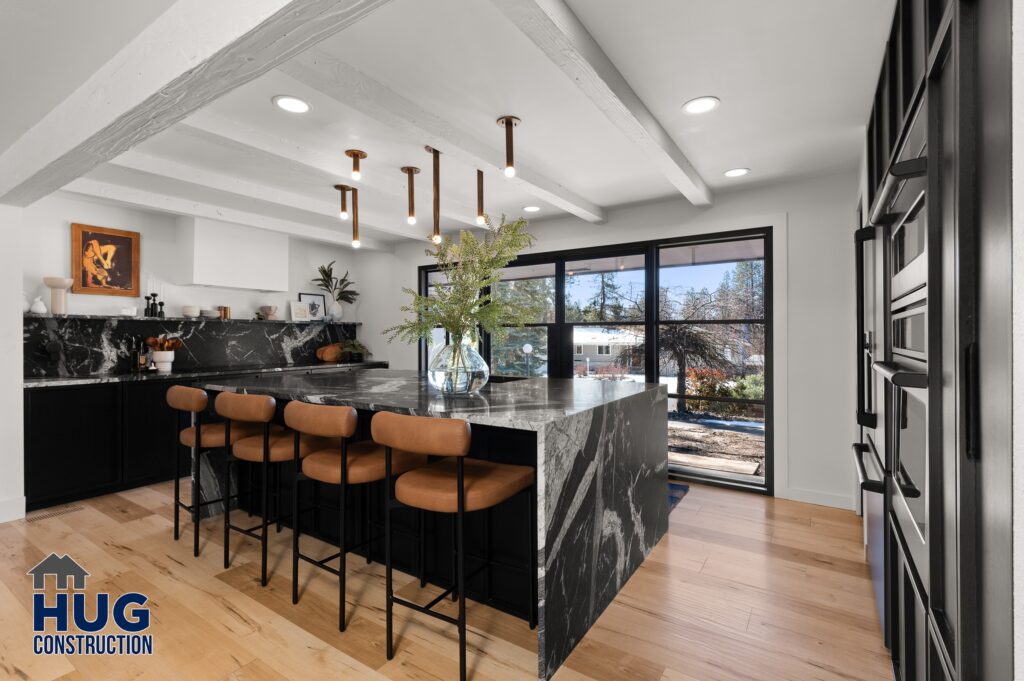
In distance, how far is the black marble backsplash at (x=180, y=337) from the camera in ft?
13.9

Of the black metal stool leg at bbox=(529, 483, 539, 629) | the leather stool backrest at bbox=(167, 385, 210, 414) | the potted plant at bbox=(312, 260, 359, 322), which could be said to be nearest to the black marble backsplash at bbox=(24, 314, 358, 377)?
the potted plant at bbox=(312, 260, 359, 322)

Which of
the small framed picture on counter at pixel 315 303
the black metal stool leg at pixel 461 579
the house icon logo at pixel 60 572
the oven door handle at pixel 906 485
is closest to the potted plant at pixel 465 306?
the black metal stool leg at pixel 461 579

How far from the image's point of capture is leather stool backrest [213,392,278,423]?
8.46 feet

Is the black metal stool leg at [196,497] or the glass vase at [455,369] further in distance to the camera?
the black metal stool leg at [196,497]

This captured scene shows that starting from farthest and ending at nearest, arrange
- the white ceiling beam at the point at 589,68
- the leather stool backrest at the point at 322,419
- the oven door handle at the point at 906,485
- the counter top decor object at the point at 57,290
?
1. the counter top decor object at the point at 57,290
2. the leather stool backrest at the point at 322,419
3. the white ceiling beam at the point at 589,68
4. the oven door handle at the point at 906,485

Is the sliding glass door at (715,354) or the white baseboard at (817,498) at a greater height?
the sliding glass door at (715,354)

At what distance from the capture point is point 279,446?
107 inches

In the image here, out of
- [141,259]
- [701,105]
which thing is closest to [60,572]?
[141,259]

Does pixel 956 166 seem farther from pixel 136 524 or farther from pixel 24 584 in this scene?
pixel 136 524

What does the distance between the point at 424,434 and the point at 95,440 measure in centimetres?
362

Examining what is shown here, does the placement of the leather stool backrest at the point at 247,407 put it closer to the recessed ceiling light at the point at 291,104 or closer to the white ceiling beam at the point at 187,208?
the recessed ceiling light at the point at 291,104

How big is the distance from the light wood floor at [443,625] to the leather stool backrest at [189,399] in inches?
32.9

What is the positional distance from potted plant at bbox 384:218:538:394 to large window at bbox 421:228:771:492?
1385 millimetres

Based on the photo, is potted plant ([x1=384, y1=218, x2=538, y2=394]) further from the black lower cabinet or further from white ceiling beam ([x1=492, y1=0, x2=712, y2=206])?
the black lower cabinet
